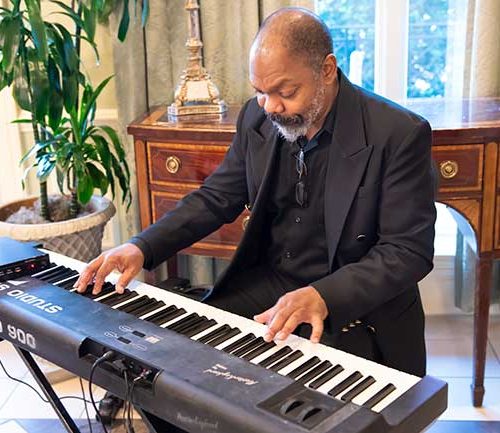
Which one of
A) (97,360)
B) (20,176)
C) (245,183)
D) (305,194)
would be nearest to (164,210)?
(245,183)

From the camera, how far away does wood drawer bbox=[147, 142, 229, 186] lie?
2195 mm

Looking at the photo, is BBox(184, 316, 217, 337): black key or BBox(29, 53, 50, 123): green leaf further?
BBox(29, 53, 50, 123): green leaf

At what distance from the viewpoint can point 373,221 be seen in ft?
5.16

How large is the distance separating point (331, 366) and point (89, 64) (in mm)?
1999

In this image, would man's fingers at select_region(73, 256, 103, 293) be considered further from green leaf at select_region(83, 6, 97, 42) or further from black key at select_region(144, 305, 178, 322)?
green leaf at select_region(83, 6, 97, 42)

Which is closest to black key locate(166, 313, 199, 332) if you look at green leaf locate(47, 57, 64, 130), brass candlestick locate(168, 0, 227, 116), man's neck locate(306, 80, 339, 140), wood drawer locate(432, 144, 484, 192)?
man's neck locate(306, 80, 339, 140)

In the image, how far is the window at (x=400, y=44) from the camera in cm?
266

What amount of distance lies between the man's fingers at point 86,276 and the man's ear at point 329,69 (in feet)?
2.08

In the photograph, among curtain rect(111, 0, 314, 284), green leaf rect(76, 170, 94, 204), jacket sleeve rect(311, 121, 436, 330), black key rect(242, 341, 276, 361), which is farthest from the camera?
curtain rect(111, 0, 314, 284)

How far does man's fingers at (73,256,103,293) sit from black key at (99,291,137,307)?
0.21ft

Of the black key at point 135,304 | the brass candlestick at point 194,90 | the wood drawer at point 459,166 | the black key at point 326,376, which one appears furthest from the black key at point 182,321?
the brass candlestick at point 194,90

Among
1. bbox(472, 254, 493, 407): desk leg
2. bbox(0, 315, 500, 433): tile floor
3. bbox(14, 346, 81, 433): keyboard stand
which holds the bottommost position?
bbox(0, 315, 500, 433): tile floor

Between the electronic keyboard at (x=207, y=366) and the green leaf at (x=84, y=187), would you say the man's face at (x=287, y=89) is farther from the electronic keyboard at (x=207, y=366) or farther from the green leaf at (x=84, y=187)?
the green leaf at (x=84, y=187)

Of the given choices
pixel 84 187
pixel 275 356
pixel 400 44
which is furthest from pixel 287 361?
pixel 400 44
